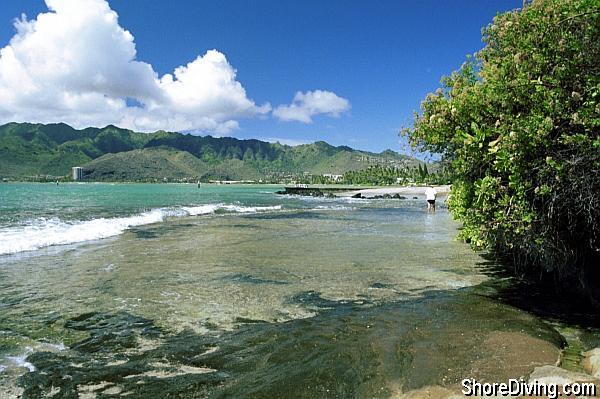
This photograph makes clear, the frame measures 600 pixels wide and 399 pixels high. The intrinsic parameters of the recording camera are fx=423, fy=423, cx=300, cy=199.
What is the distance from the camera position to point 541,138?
6.75m

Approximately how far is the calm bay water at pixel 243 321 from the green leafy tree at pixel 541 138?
1.69 meters

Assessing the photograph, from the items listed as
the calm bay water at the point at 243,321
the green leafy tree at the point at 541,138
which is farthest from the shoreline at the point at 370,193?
the green leafy tree at the point at 541,138

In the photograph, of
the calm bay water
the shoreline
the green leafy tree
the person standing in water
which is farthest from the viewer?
the shoreline

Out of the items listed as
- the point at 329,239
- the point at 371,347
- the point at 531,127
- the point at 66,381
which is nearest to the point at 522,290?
the point at 531,127

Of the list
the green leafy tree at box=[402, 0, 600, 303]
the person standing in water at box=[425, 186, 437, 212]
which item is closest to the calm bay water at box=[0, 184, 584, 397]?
the green leafy tree at box=[402, 0, 600, 303]

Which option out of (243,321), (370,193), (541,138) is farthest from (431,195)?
(370,193)

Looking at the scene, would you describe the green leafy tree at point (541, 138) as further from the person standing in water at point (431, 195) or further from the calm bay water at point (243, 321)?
the person standing in water at point (431, 195)

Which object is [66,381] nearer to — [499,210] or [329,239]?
[499,210]

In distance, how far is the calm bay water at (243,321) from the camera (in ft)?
17.7

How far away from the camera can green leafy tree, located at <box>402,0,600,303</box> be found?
6598 millimetres

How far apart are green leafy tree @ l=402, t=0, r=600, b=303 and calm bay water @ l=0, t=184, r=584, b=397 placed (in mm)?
1691

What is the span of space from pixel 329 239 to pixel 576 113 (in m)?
14.3

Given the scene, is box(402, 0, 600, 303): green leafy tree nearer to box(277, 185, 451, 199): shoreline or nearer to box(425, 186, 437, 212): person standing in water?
box(425, 186, 437, 212): person standing in water

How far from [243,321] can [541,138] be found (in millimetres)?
6018
